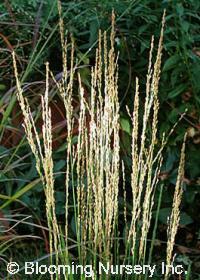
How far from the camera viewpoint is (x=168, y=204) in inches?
133

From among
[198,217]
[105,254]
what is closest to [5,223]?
[105,254]

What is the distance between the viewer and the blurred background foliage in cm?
313

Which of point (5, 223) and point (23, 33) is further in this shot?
point (23, 33)

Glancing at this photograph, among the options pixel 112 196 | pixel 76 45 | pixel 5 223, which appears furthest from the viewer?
pixel 76 45

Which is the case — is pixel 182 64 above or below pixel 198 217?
above

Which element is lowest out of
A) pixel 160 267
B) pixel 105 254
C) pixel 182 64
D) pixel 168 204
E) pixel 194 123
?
pixel 160 267

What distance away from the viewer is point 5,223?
2885 mm

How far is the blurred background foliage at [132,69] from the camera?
123 inches

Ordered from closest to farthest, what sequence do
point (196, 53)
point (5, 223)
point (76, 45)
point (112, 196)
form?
point (112, 196) < point (5, 223) < point (196, 53) < point (76, 45)

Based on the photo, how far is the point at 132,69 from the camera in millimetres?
3375

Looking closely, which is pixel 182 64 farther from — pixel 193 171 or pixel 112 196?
pixel 112 196

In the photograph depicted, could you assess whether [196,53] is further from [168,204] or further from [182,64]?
[168,204]

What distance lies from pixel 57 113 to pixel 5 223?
83cm

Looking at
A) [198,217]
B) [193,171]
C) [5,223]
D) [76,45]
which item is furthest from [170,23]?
[5,223]
